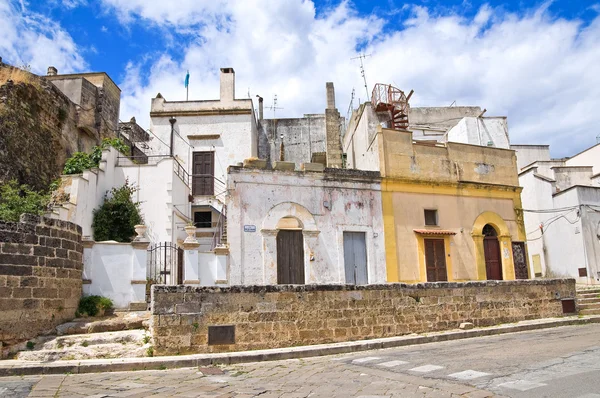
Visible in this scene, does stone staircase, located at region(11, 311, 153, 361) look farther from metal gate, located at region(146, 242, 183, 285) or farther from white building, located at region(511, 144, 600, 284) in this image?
white building, located at region(511, 144, 600, 284)

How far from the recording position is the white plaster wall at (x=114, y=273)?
459 inches

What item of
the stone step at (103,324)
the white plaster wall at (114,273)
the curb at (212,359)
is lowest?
the curb at (212,359)

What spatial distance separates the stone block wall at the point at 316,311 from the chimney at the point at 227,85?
15.9 metres

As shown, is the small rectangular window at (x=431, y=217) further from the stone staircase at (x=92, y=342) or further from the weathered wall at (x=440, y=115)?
the stone staircase at (x=92, y=342)

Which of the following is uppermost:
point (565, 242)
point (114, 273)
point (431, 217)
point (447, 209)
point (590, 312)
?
point (447, 209)

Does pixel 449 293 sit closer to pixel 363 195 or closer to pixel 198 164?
pixel 363 195

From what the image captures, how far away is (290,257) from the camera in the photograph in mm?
16469

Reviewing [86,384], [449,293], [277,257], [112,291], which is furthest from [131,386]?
[277,257]

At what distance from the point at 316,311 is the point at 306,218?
6.66m

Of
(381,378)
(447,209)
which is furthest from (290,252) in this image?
(381,378)

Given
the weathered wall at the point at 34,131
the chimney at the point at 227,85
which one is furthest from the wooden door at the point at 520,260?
the weathered wall at the point at 34,131

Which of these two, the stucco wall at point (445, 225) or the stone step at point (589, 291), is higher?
the stucco wall at point (445, 225)

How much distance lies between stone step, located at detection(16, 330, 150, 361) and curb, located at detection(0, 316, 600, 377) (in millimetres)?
280

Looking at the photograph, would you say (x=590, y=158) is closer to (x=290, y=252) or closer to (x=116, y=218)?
(x=290, y=252)
